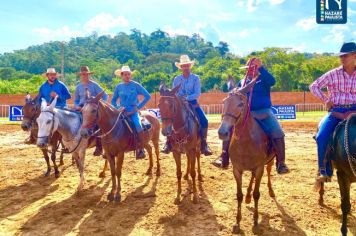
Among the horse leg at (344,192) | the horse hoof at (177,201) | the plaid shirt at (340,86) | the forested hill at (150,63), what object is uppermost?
the forested hill at (150,63)

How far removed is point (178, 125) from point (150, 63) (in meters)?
109

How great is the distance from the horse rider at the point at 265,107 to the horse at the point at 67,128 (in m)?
4.39

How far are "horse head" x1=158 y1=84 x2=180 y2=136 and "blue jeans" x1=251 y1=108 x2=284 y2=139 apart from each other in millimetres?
1607

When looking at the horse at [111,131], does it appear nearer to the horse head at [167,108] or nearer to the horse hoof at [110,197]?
the horse hoof at [110,197]

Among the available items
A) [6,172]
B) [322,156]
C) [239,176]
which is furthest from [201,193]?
[6,172]

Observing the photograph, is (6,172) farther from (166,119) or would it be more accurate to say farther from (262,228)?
(262,228)

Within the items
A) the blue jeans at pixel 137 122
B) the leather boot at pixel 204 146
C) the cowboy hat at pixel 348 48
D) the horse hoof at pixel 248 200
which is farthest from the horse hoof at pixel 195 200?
the cowboy hat at pixel 348 48

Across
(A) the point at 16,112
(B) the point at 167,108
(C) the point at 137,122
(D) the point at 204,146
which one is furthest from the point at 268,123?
(A) the point at 16,112

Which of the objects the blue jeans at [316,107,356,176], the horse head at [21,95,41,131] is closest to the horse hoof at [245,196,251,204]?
the blue jeans at [316,107,356,176]

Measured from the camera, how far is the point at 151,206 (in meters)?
7.15

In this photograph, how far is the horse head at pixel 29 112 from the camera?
902 centimetres

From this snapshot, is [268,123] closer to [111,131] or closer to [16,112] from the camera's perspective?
[111,131]

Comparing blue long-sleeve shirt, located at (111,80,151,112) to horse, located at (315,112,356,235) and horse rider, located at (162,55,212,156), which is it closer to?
horse rider, located at (162,55,212,156)

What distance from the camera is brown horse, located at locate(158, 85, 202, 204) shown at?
659 centimetres
